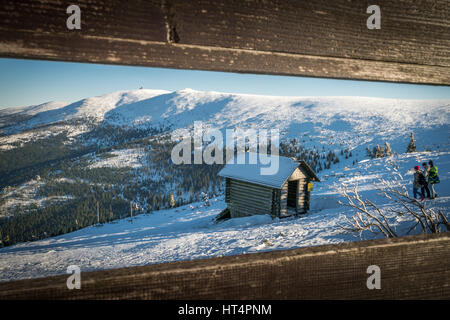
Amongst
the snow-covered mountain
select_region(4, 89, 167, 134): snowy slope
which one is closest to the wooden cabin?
the snow-covered mountain

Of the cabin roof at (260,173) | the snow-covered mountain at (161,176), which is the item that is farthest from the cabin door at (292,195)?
the snow-covered mountain at (161,176)

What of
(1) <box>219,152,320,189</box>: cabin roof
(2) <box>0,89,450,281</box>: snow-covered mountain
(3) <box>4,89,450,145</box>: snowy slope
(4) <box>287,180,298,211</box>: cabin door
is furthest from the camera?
(3) <box>4,89,450,145</box>: snowy slope

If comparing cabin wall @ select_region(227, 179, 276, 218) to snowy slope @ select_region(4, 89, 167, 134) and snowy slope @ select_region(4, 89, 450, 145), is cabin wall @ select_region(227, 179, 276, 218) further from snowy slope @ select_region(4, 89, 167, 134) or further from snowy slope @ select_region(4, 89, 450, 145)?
snowy slope @ select_region(4, 89, 167, 134)

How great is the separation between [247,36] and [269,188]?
14438mm

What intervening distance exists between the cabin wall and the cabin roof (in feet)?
2.09

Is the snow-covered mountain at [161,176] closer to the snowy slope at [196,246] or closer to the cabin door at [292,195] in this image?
the snowy slope at [196,246]

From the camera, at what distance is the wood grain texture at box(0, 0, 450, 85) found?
57 centimetres

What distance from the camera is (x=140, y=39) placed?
643mm

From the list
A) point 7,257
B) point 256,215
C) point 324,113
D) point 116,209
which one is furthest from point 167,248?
point 324,113

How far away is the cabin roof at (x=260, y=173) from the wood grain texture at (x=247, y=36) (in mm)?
13298

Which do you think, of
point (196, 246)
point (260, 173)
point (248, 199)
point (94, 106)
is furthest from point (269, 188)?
point (94, 106)

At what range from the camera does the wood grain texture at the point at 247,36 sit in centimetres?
57

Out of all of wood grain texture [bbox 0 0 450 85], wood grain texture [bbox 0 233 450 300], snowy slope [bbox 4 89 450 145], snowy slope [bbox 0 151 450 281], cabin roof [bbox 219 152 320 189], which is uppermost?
snowy slope [bbox 4 89 450 145]
